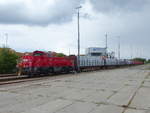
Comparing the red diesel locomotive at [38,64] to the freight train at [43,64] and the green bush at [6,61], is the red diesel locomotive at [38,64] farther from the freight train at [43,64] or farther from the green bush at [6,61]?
the green bush at [6,61]

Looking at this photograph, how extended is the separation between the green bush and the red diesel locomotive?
15.6 ft

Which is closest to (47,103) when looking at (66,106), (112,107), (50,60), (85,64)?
(66,106)

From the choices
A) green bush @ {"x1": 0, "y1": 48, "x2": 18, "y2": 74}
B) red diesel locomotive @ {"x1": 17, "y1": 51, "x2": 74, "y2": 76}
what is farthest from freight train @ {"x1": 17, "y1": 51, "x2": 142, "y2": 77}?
green bush @ {"x1": 0, "y1": 48, "x2": 18, "y2": 74}

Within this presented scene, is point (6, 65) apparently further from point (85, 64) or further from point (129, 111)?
point (129, 111)

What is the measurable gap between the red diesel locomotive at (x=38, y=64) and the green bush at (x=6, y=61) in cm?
477

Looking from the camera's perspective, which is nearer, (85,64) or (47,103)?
(47,103)

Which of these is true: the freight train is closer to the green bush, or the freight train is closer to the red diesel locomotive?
the red diesel locomotive

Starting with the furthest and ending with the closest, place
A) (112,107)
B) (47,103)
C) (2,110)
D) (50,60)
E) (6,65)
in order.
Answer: (6,65), (50,60), (47,103), (112,107), (2,110)

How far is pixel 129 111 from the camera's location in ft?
20.5

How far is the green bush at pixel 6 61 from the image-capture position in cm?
2238

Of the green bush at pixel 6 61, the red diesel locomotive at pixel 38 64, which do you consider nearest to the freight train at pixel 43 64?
the red diesel locomotive at pixel 38 64

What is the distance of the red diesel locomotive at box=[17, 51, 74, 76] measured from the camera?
1823 cm

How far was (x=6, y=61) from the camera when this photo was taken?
22719 millimetres

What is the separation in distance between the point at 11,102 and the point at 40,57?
40.0 feet
